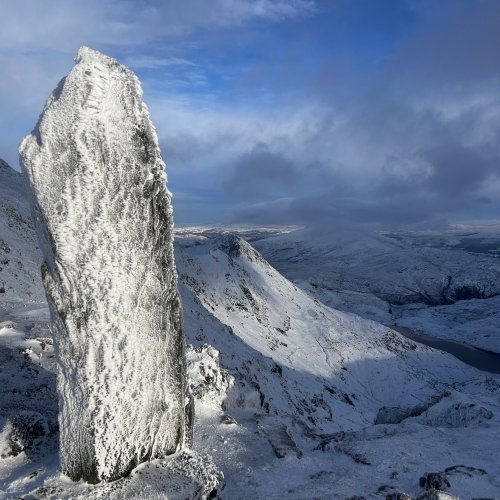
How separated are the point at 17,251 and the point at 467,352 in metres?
94.2

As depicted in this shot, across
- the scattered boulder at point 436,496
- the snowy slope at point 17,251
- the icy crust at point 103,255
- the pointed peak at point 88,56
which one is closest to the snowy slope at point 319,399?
the scattered boulder at point 436,496

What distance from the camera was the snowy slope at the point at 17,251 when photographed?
24.0 m

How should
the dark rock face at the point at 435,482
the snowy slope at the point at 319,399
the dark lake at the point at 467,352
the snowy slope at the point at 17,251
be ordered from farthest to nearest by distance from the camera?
the dark lake at the point at 467,352
the snowy slope at the point at 17,251
the snowy slope at the point at 319,399
the dark rock face at the point at 435,482

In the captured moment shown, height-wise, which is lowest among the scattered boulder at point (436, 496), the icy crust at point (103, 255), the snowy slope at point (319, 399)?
the snowy slope at point (319, 399)

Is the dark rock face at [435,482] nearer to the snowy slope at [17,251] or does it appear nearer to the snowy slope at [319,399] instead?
the snowy slope at [319,399]

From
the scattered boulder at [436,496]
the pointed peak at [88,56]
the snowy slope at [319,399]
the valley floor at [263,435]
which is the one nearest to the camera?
the pointed peak at [88,56]

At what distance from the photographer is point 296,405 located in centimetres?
2905

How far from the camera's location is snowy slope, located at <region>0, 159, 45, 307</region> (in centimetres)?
2405

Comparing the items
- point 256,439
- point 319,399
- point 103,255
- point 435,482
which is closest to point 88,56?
point 103,255

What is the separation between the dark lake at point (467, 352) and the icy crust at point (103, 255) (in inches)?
3460

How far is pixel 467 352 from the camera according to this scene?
91.8 meters

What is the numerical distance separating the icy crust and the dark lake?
3460 inches

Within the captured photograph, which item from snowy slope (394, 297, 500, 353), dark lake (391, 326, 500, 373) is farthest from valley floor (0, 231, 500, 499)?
snowy slope (394, 297, 500, 353)

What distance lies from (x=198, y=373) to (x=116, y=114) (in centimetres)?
983
